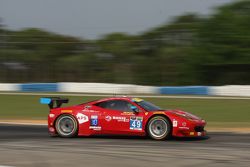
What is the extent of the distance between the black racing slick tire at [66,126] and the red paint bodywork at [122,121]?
0.10 meters

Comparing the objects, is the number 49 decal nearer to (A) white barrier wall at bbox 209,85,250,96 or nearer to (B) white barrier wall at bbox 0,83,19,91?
(A) white barrier wall at bbox 209,85,250,96

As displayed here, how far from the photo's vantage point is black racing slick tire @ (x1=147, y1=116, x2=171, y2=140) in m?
10.7

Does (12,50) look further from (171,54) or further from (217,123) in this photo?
(217,123)

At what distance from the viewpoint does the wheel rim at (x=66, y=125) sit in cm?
1168

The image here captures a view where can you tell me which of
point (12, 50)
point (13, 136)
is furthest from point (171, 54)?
point (13, 136)

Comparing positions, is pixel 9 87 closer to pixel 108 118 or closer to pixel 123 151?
pixel 108 118

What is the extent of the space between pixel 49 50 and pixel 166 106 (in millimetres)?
20648

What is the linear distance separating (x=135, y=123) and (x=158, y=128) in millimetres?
554

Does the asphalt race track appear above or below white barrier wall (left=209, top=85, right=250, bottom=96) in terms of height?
below

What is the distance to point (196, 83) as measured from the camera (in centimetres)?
3494

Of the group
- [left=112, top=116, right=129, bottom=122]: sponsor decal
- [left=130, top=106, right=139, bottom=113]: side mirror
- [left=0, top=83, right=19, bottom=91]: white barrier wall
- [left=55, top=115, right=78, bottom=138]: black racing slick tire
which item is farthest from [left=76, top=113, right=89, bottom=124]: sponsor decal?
[left=0, top=83, right=19, bottom=91]: white barrier wall

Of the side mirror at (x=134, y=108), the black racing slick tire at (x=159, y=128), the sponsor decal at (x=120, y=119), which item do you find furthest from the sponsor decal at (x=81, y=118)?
the black racing slick tire at (x=159, y=128)

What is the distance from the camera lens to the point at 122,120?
11156mm

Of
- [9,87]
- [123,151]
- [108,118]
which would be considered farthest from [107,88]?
[123,151]
